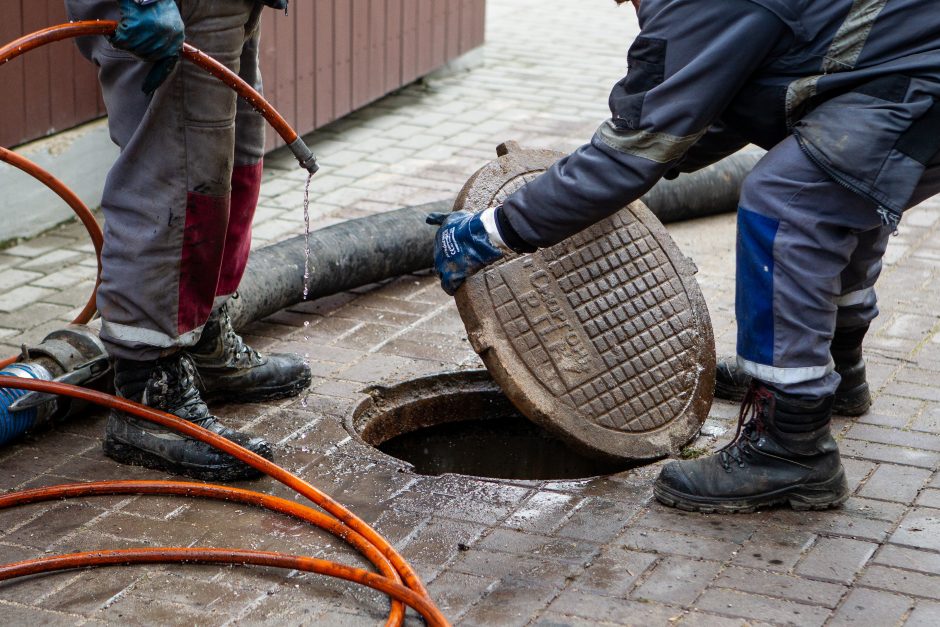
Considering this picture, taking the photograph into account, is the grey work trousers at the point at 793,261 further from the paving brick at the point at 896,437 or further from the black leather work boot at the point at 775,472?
the paving brick at the point at 896,437

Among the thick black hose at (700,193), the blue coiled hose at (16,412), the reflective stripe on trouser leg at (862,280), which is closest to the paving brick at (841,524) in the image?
the reflective stripe on trouser leg at (862,280)

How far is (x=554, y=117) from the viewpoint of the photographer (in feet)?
25.5

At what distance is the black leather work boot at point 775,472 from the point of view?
350cm

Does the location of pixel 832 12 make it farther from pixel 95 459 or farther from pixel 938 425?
pixel 95 459

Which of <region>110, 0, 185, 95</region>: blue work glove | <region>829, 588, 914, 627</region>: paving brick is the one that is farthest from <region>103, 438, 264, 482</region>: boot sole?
<region>829, 588, 914, 627</region>: paving brick

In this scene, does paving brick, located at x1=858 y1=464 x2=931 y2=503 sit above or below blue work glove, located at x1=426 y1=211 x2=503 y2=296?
below

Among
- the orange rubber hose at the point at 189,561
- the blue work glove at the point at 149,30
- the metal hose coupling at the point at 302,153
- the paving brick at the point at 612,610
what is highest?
the blue work glove at the point at 149,30

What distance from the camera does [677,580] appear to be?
10.2ft

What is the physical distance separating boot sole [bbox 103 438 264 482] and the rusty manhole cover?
0.76 m

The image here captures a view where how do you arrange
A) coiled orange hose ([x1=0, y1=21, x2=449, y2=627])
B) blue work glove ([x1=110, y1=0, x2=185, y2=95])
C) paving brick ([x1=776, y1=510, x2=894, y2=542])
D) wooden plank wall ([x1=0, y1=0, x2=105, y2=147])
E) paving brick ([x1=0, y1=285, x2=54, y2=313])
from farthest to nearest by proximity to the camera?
wooden plank wall ([x1=0, y1=0, x2=105, y2=147]) → paving brick ([x1=0, y1=285, x2=54, y2=313]) → paving brick ([x1=776, y1=510, x2=894, y2=542]) → blue work glove ([x1=110, y1=0, x2=185, y2=95]) → coiled orange hose ([x1=0, y1=21, x2=449, y2=627])

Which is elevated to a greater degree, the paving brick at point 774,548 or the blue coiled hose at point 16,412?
the blue coiled hose at point 16,412

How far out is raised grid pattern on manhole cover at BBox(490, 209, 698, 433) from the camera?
3805 millimetres

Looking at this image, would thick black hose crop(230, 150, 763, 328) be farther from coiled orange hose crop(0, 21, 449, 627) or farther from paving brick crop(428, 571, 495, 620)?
paving brick crop(428, 571, 495, 620)

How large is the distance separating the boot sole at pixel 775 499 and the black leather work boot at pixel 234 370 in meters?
1.33
